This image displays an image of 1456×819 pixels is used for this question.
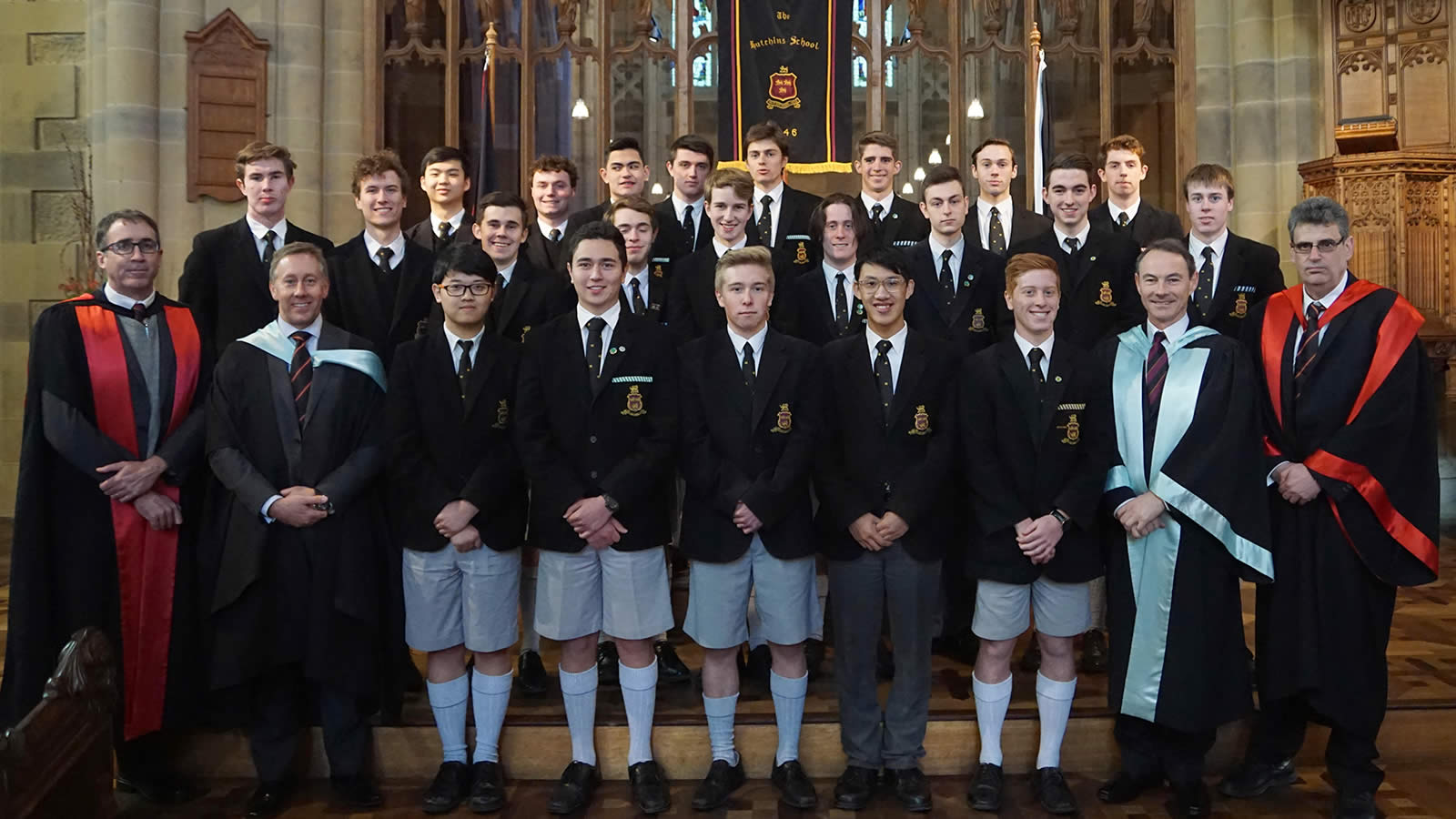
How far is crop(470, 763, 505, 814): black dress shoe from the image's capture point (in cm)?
336

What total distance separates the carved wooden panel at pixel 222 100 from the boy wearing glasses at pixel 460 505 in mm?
4270

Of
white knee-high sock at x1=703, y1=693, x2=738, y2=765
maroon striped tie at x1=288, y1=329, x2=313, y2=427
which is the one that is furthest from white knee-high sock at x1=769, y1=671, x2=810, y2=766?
maroon striped tie at x1=288, y1=329, x2=313, y2=427

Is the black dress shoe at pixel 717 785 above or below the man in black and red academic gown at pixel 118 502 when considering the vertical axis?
below

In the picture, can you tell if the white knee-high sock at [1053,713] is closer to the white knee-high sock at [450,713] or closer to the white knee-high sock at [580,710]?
the white knee-high sock at [580,710]

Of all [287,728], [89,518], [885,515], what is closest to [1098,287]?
[885,515]

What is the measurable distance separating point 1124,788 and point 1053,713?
0.29m

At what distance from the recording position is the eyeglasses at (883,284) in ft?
11.1

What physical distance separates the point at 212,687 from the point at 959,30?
6.10 m

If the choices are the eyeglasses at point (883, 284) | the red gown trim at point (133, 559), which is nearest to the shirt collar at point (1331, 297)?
the eyeglasses at point (883, 284)

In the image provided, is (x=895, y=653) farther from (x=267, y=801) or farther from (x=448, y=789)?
(x=267, y=801)

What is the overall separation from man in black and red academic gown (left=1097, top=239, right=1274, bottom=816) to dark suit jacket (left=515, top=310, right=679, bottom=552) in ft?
4.33

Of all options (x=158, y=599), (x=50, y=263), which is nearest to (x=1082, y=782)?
(x=158, y=599)

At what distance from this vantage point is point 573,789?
3359 millimetres

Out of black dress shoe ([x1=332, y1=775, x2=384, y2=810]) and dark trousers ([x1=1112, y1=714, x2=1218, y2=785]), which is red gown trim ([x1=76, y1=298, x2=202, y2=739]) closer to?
black dress shoe ([x1=332, y1=775, x2=384, y2=810])
